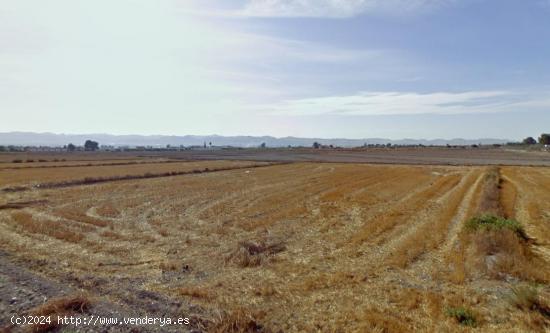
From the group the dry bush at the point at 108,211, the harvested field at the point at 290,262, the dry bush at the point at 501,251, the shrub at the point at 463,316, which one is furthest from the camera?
the dry bush at the point at 108,211

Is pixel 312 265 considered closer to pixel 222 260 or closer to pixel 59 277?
pixel 222 260

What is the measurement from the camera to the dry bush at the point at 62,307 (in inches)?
306

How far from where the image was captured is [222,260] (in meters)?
12.8

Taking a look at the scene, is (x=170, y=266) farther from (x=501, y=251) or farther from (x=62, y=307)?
(x=501, y=251)

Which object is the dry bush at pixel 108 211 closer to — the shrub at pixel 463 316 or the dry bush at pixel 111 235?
the dry bush at pixel 111 235

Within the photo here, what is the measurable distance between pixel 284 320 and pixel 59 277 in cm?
674

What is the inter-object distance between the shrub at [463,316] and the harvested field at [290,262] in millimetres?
26

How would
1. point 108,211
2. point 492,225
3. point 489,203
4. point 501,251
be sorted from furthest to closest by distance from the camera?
1. point 489,203
2. point 108,211
3. point 492,225
4. point 501,251

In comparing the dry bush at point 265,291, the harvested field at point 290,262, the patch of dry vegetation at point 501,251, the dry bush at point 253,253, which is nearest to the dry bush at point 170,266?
the harvested field at point 290,262

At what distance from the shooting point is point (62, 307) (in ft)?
26.3

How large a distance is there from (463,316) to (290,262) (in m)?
5.76

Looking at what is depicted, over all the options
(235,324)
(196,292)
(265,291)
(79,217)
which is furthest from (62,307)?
(79,217)

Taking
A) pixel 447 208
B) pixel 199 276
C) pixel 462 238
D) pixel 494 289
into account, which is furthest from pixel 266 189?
pixel 494 289

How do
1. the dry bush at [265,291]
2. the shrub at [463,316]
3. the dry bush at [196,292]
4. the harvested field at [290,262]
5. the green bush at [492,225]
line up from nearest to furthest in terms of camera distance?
the shrub at [463,316]
the harvested field at [290,262]
the dry bush at [196,292]
the dry bush at [265,291]
the green bush at [492,225]
